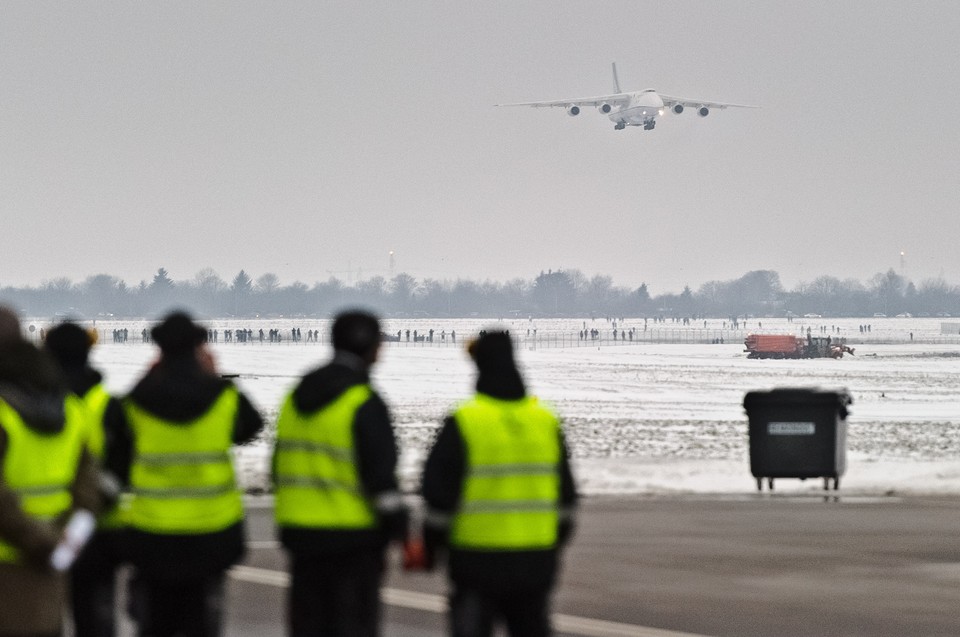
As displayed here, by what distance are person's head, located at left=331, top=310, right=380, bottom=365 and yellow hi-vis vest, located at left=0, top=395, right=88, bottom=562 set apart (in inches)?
49.9

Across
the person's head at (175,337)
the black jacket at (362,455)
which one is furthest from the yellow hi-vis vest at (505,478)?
the person's head at (175,337)

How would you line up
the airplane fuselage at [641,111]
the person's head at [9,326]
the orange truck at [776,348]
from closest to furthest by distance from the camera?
the person's head at [9,326]
the orange truck at [776,348]
the airplane fuselage at [641,111]

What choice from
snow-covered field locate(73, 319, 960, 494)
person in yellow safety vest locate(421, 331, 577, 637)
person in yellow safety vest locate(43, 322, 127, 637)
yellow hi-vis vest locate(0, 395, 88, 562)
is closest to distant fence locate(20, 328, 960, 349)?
snow-covered field locate(73, 319, 960, 494)

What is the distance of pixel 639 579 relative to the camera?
12023 mm

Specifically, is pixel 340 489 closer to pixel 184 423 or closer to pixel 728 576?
pixel 184 423

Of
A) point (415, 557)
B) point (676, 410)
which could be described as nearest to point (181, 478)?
point (415, 557)

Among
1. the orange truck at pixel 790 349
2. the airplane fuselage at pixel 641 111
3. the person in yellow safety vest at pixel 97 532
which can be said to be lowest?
the orange truck at pixel 790 349

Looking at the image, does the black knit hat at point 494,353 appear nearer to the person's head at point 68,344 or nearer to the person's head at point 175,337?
the person's head at point 175,337

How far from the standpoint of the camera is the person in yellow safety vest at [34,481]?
5.55 meters

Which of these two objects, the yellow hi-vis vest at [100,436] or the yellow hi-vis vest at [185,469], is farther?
the yellow hi-vis vest at [100,436]

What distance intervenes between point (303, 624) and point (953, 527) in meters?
9.67

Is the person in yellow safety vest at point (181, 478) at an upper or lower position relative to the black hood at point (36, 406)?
lower

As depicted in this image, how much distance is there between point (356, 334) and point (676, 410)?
1201 inches

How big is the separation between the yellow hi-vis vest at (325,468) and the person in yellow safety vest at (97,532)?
0.95m
